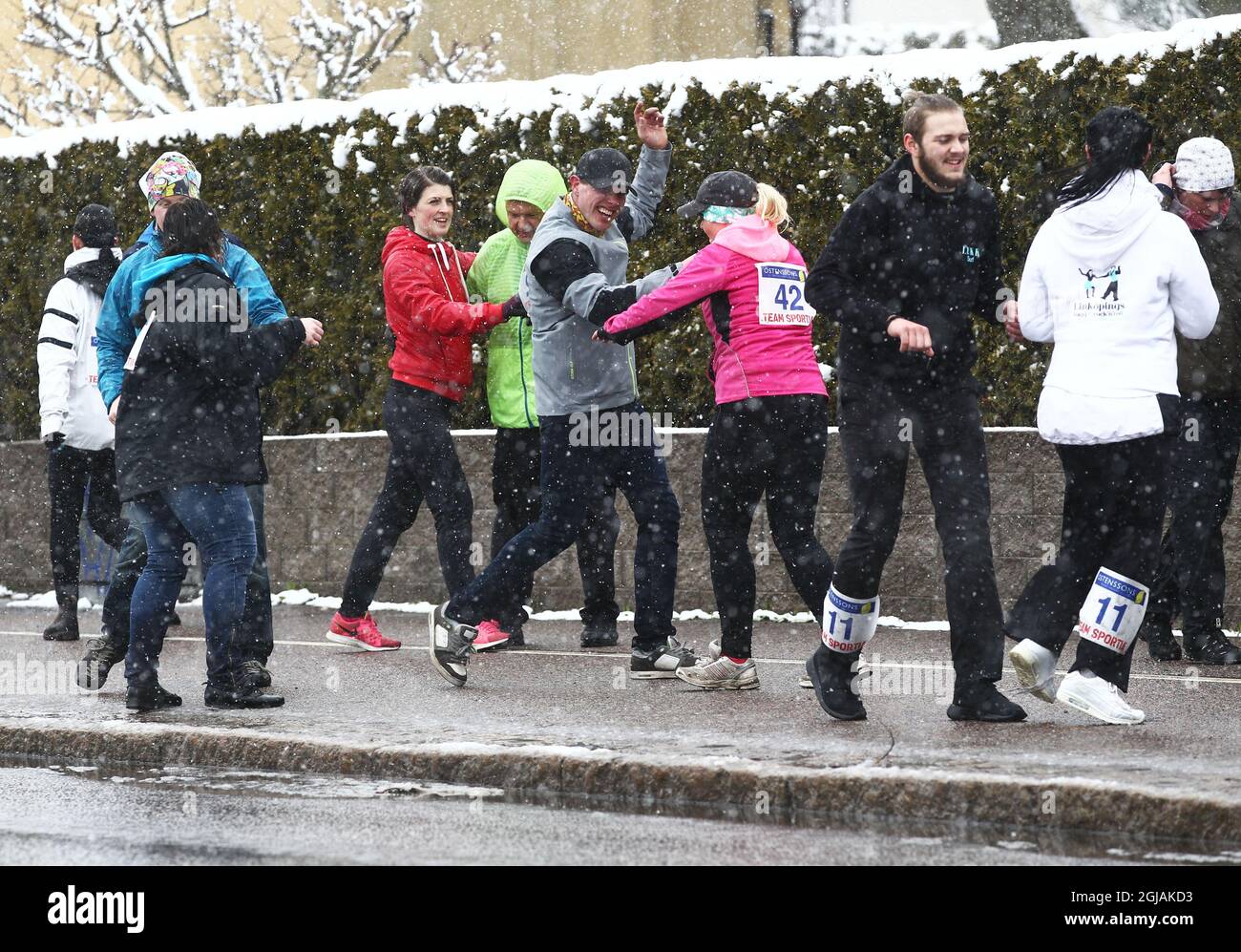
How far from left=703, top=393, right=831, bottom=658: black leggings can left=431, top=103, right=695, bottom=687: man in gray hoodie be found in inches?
21.8

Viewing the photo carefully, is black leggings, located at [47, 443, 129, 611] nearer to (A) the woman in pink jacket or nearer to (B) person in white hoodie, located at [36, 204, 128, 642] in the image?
(B) person in white hoodie, located at [36, 204, 128, 642]

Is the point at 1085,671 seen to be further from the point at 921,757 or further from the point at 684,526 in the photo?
the point at 684,526

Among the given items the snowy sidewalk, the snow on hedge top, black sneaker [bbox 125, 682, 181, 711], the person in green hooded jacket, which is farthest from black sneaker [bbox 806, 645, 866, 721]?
the snow on hedge top

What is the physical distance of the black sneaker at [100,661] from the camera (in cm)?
856

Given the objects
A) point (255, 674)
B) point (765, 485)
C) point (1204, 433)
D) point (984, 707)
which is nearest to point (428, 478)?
point (255, 674)

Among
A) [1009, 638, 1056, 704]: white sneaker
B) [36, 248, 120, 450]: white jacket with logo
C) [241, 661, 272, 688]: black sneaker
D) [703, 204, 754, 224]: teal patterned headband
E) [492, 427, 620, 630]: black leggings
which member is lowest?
[241, 661, 272, 688]: black sneaker

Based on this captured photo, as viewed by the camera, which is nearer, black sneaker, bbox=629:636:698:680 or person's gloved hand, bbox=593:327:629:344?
person's gloved hand, bbox=593:327:629:344

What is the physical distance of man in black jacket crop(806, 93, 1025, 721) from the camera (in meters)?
6.76

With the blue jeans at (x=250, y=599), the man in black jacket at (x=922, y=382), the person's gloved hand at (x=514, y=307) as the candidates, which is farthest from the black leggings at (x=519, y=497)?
the man in black jacket at (x=922, y=382)

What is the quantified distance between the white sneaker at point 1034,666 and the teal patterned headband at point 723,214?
193cm

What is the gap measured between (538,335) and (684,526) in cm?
284

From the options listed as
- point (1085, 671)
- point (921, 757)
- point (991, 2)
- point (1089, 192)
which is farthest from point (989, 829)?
point (991, 2)

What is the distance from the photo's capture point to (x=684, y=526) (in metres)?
11.0

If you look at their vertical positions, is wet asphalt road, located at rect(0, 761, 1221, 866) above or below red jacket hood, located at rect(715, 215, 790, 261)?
below
